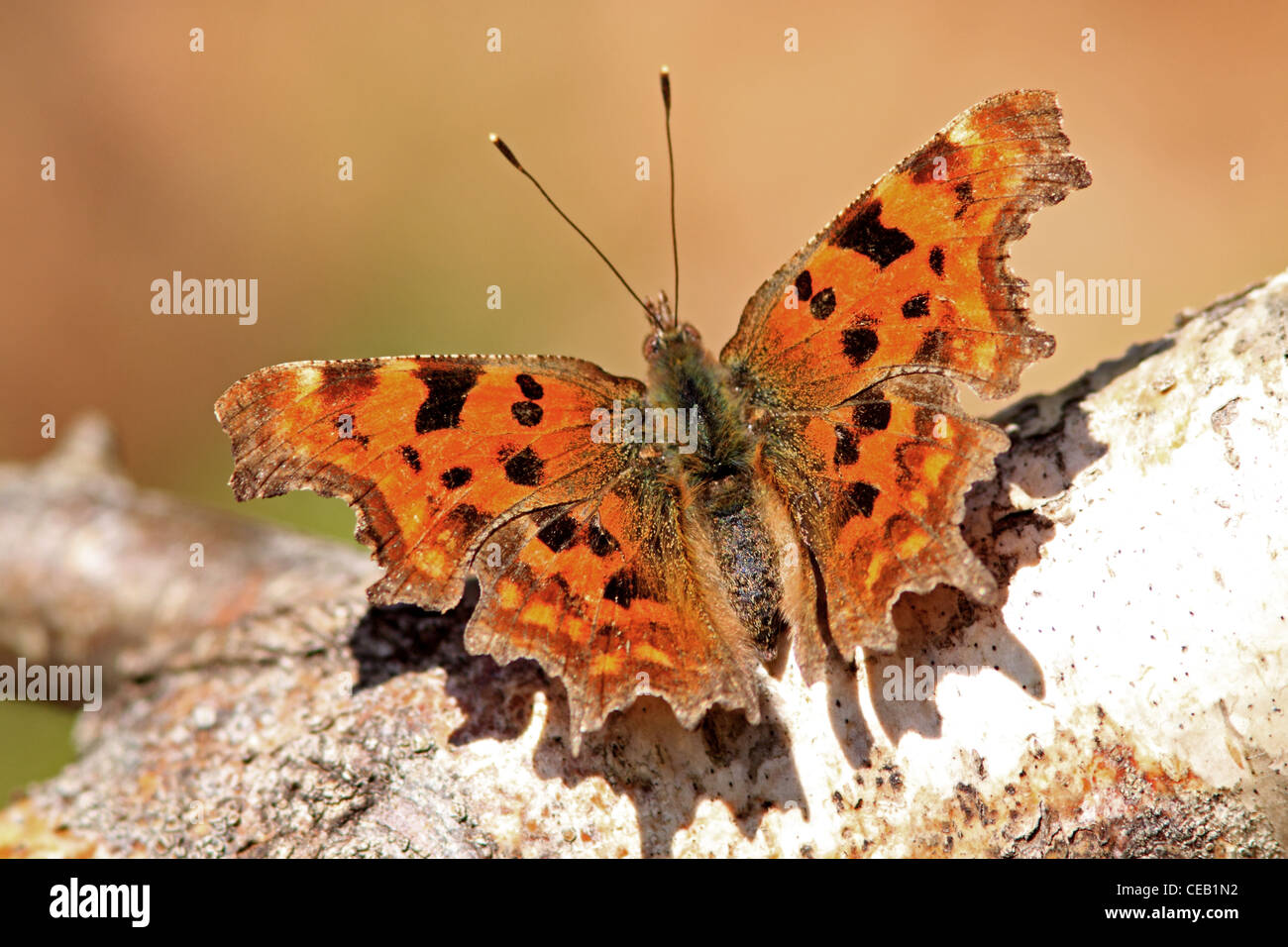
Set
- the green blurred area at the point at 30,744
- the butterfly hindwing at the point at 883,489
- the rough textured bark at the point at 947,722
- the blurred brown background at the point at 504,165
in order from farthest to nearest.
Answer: the blurred brown background at the point at 504,165 < the green blurred area at the point at 30,744 < the butterfly hindwing at the point at 883,489 < the rough textured bark at the point at 947,722

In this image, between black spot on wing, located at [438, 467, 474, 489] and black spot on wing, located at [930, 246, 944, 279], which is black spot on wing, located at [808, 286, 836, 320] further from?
black spot on wing, located at [438, 467, 474, 489]

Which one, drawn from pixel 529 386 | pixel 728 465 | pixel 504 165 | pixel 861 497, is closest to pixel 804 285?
pixel 728 465

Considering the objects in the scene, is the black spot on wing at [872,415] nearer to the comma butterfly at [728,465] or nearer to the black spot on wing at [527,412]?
the comma butterfly at [728,465]

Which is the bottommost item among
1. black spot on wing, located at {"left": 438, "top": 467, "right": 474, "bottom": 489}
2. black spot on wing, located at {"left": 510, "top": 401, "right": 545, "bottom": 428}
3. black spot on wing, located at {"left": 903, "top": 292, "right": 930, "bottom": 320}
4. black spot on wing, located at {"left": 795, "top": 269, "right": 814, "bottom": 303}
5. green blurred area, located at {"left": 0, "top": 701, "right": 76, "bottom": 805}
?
green blurred area, located at {"left": 0, "top": 701, "right": 76, "bottom": 805}

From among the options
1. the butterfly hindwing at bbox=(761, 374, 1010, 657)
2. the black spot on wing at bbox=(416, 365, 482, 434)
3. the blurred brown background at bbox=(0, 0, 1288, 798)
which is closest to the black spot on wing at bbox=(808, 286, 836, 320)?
the butterfly hindwing at bbox=(761, 374, 1010, 657)

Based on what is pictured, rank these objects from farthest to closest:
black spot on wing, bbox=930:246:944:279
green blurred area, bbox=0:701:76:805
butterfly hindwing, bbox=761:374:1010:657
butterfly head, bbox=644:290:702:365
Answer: green blurred area, bbox=0:701:76:805 < butterfly head, bbox=644:290:702:365 < black spot on wing, bbox=930:246:944:279 < butterfly hindwing, bbox=761:374:1010:657

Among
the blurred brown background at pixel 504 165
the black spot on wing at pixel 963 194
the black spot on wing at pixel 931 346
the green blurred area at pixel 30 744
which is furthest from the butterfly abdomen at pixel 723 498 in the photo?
the green blurred area at pixel 30 744

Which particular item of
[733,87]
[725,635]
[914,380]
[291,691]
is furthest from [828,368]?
[733,87]
